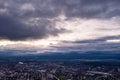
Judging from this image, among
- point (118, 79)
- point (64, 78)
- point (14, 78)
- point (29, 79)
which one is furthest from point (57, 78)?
point (118, 79)

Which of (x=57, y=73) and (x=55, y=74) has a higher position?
(x=57, y=73)

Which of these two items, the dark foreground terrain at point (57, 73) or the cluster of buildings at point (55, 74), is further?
the dark foreground terrain at point (57, 73)

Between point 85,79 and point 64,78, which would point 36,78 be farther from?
point 85,79

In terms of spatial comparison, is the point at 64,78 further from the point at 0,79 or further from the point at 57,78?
the point at 0,79

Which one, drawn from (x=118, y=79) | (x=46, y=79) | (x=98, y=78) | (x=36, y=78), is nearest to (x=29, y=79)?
(x=36, y=78)

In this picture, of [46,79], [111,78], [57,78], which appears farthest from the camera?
[111,78]

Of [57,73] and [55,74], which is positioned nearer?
[55,74]

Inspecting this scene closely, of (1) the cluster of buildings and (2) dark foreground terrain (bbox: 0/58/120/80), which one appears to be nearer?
(1) the cluster of buildings

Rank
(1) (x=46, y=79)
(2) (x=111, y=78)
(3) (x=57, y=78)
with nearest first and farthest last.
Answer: (1) (x=46, y=79), (3) (x=57, y=78), (2) (x=111, y=78)

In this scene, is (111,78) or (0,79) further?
(111,78)

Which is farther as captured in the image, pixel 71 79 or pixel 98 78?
pixel 98 78
